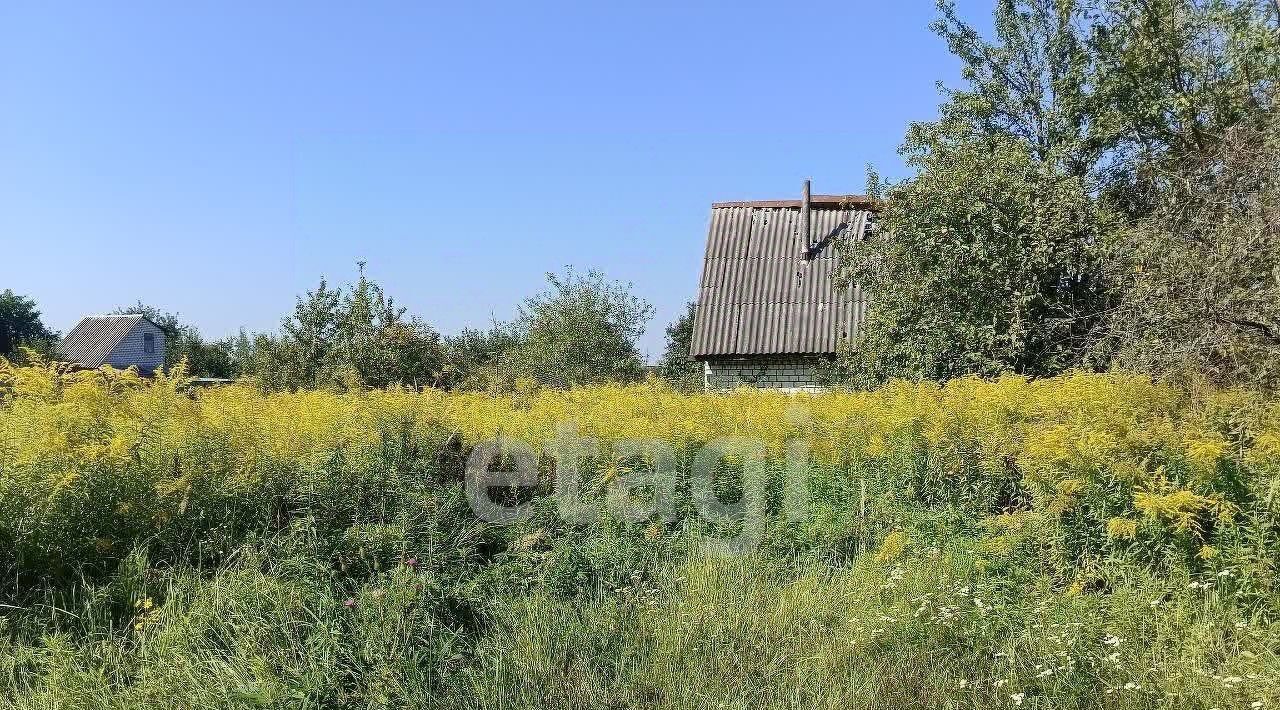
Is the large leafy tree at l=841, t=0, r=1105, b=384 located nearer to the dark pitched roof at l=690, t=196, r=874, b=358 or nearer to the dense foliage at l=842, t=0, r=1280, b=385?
the dense foliage at l=842, t=0, r=1280, b=385

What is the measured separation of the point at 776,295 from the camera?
658 inches

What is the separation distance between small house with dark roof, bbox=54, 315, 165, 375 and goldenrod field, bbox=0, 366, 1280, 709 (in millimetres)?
45460

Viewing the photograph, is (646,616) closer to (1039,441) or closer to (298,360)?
(1039,441)

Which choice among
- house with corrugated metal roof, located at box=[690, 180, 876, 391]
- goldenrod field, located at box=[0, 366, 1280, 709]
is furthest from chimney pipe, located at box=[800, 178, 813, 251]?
goldenrod field, located at box=[0, 366, 1280, 709]

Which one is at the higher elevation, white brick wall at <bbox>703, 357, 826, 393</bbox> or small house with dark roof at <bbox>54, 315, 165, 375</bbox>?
small house with dark roof at <bbox>54, 315, 165, 375</bbox>

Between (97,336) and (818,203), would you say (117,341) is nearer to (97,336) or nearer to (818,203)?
(97,336)

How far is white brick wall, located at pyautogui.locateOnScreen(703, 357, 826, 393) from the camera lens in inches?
641

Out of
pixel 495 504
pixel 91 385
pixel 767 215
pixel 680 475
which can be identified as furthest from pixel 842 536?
pixel 767 215

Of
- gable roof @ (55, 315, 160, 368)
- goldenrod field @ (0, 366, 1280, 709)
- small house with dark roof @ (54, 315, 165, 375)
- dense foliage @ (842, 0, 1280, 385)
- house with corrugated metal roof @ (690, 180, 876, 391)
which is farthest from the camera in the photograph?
gable roof @ (55, 315, 160, 368)

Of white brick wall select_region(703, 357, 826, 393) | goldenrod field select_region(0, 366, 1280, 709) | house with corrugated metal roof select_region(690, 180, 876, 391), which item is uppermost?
house with corrugated metal roof select_region(690, 180, 876, 391)

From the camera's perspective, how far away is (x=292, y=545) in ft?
15.3

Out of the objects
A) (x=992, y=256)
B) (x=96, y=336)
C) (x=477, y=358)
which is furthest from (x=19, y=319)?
(x=992, y=256)

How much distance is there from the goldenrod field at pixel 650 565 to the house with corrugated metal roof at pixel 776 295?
991cm

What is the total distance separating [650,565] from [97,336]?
51493 millimetres
